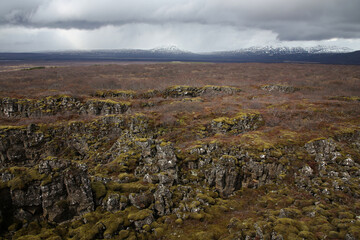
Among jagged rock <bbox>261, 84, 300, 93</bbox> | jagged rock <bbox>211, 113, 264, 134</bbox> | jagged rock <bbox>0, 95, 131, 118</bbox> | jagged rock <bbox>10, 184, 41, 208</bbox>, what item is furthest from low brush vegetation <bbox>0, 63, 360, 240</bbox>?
jagged rock <bbox>261, 84, 300, 93</bbox>

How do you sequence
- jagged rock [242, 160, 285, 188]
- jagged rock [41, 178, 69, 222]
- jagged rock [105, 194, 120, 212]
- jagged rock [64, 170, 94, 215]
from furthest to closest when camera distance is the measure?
1. jagged rock [242, 160, 285, 188]
2. jagged rock [105, 194, 120, 212]
3. jagged rock [64, 170, 94, 215]
4. jagged rock [41, 178, 69, 222]

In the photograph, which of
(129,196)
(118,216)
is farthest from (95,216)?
(129,196)

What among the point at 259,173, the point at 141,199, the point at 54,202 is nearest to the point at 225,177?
the point at 259,173

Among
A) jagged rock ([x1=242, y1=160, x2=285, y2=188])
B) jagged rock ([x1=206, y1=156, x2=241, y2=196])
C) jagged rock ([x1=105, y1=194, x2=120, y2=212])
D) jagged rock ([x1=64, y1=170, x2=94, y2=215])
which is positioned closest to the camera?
jagged rock ([x1=64, y1=170, x2=94, y2=215])

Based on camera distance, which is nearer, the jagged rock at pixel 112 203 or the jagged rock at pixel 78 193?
→ the jagged rock at pixel 78 193

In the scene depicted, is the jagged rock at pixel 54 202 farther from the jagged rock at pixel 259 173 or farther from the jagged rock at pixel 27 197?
the jagged rock at pixel 259 173

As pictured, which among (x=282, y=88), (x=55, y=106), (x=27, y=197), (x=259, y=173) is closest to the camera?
(x=27, y=197)

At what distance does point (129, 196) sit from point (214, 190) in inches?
308

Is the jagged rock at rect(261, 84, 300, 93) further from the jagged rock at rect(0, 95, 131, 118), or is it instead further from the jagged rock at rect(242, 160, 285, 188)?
the jagged rock at rect(242, 160, 285, 188)

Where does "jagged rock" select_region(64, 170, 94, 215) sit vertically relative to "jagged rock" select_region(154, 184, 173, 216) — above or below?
above

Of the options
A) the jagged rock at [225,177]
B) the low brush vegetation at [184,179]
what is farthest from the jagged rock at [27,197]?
the jagged rock at [225,177]

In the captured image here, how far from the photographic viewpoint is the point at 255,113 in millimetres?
35062

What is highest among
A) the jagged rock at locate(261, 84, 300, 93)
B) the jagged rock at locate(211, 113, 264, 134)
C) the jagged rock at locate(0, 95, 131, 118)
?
the jagged rock at locate(261, 84, 300, 93)

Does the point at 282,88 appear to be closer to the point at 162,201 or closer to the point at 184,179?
the point at 184,179
